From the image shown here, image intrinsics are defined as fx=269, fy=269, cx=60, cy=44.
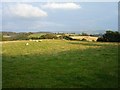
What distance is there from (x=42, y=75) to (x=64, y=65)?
240cm

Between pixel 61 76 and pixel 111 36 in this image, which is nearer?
pixel 61 76

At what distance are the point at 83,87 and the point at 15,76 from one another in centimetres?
299

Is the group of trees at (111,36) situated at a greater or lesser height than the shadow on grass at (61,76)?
greater

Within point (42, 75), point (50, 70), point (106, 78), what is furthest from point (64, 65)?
point (106, 78)

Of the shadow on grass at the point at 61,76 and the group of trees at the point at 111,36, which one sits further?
the group of trees at the point at 111,36

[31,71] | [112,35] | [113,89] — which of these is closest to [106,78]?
[113,89]

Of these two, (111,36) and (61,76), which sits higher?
(111,36)

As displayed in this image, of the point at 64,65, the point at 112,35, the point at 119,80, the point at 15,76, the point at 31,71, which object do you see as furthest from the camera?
the point at 112,35

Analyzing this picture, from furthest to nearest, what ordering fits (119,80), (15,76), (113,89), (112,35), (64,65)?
(112,35) < (64,65) < (15,76) < (119,80) < (113,89)

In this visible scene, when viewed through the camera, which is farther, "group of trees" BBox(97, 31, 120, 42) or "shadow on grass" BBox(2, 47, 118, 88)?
"group of trees" BBox(97, 31, 120, 42)

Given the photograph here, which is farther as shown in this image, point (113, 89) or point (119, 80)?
point (119, 80)

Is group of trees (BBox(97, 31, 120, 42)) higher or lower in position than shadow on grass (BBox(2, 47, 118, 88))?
higher

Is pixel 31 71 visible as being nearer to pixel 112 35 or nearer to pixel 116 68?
pixel 116 68

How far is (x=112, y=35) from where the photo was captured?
37.4 metres
